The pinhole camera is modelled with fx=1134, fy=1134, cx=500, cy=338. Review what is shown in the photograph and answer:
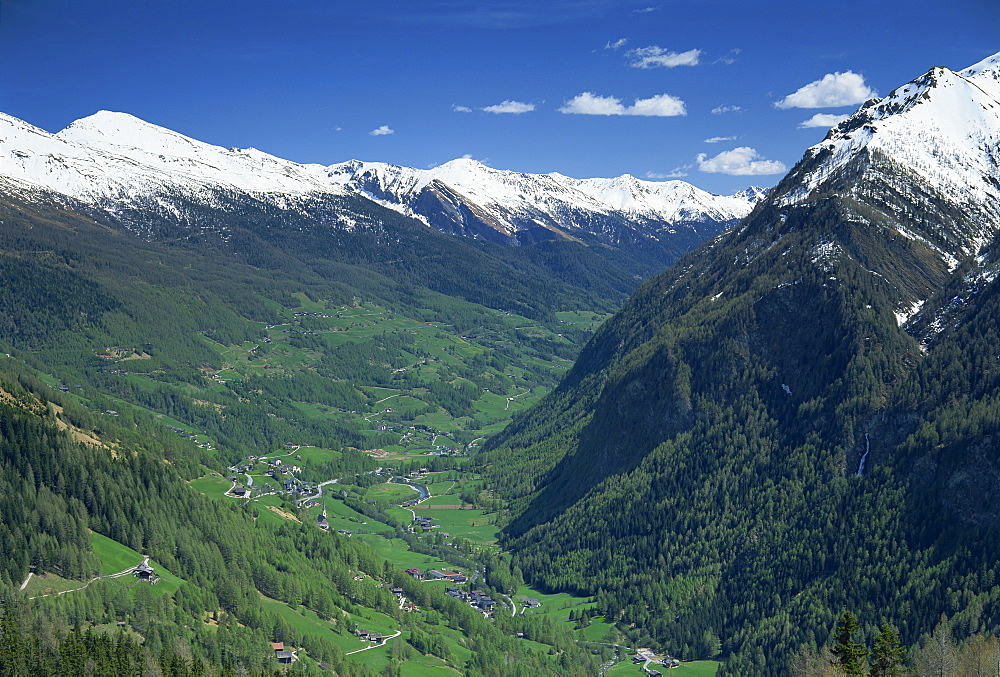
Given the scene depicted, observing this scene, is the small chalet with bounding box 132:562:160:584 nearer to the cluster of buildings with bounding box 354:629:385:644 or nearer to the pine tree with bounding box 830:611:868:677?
the cluster of buildings with bounding box 354:629:385:644

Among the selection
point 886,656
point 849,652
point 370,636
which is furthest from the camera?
point 370,636

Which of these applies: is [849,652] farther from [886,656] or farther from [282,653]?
[282,653]

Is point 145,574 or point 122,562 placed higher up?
point 122,562

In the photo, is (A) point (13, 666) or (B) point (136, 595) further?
(B) point (136, 595)

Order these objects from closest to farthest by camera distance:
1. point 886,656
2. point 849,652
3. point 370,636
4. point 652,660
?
point 849,652 → point 886,656 → point 370,636 → point 652,660

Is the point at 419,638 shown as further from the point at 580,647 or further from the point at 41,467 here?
the point at 41,467

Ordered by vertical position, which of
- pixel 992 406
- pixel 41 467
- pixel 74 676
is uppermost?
pixel 992 406

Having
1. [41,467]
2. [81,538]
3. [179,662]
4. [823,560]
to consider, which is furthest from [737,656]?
[41,467]

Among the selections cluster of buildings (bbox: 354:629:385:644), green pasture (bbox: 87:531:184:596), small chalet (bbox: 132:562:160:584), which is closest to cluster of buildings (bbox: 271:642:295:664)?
green pasture (bbox: 87:531:184:596)

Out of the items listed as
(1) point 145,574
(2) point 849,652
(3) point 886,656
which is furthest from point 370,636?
(2) point 849,652

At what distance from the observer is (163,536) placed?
614 feet

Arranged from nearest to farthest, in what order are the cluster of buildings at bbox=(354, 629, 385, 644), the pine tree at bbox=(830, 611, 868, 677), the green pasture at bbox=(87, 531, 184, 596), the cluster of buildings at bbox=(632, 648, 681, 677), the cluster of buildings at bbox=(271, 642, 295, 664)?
the pine tree at bbox=(830, 611, 868, 677)
the cluster of buildings at bbox=(271, 642, 295, 664)
the green pasture at bbox=(87, 531, 184, 596)
the cluster of buildings at bbox=(354, 629, 385, 644)
the cluster of buildings at bbox=(632, 648, 681, 677)

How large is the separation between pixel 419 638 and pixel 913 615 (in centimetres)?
7889

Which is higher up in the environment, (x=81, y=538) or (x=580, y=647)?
(x=81, y=538)
